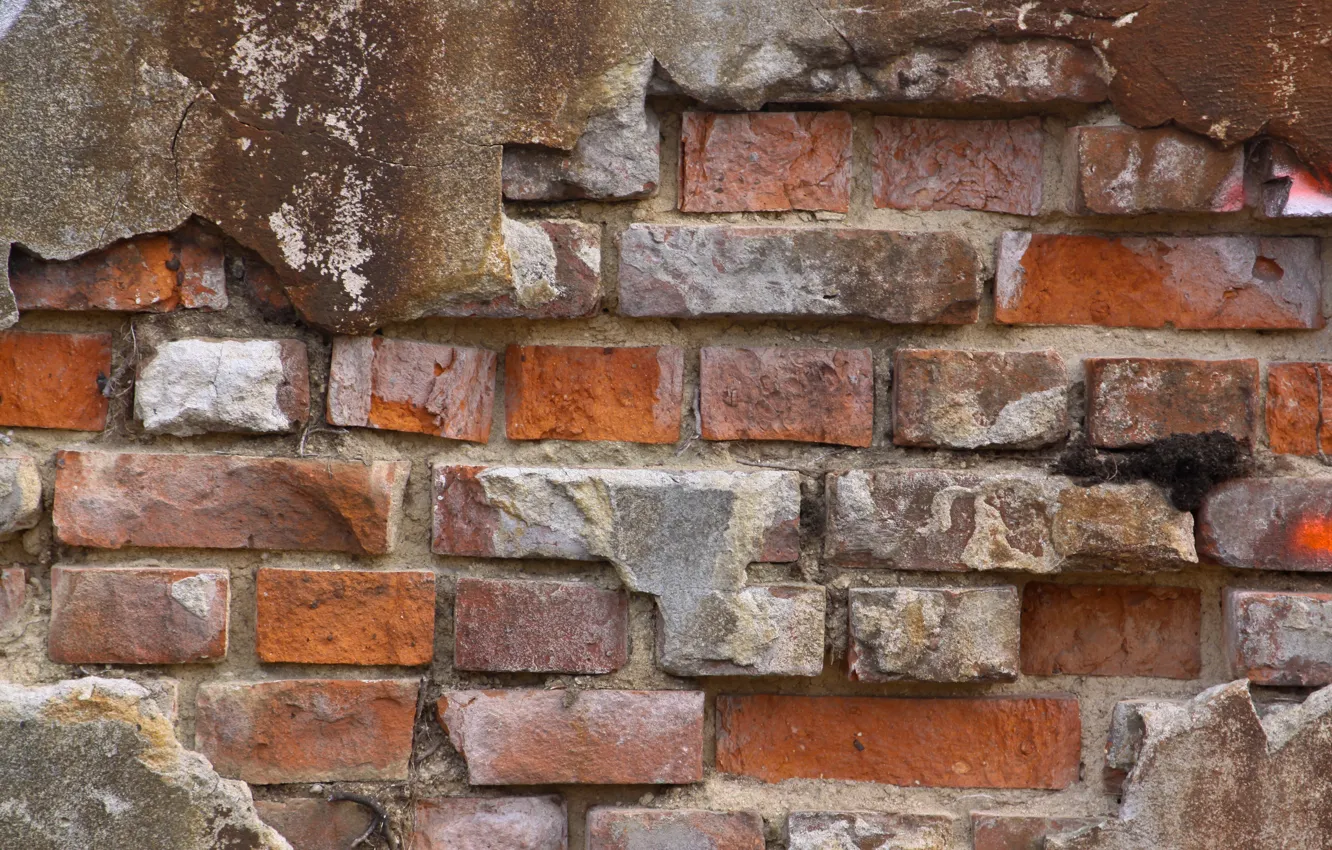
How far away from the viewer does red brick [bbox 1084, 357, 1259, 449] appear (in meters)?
0.99

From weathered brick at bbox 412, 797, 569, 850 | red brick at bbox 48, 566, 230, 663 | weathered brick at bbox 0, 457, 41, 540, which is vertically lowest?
weathered brick at bbox 412, 797, 569, 850

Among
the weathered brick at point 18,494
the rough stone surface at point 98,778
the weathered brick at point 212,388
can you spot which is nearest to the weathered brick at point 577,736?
the rough stone surface at point 98,778

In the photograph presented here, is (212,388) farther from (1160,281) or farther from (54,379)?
(1160,281)

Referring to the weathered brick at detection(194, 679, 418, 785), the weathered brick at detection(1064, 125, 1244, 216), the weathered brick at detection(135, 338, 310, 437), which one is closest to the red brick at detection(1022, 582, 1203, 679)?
the weathered brick at detection(1064, 125, 1244, 216)

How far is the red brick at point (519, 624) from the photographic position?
99cm

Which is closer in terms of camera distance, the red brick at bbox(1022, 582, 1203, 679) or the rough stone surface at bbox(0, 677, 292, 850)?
the rough stone surface at bbox(0, 677, 292, 850)

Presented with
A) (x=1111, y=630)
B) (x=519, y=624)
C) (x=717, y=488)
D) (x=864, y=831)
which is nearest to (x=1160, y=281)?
(x=1111, y=630)

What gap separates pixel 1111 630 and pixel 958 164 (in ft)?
1.60

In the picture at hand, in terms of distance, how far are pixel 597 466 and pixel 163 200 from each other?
1.55ft

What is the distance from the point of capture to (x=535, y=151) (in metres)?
0.99

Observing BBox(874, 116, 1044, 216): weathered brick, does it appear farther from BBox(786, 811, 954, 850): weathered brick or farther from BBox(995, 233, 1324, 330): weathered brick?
BBox(786, 811, 954, 850): weathered brick

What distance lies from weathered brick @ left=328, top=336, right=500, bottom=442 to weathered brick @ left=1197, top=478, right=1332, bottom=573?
73cm

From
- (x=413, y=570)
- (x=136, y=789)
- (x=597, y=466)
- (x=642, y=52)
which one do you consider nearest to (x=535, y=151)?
(x=642, y=52)

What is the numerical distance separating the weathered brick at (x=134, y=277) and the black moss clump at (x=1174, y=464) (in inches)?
32.8
